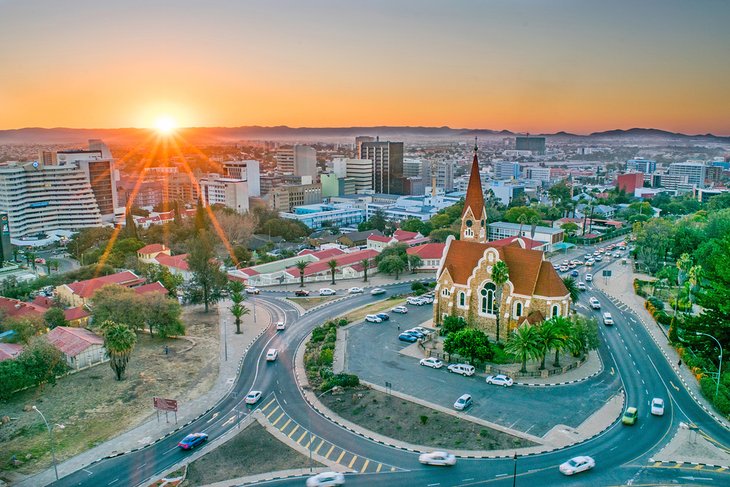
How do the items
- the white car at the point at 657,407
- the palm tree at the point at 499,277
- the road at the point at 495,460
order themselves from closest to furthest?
the road at the point at 495,460, the white car at the point at 657,407, the palm tree at the point at 499,277

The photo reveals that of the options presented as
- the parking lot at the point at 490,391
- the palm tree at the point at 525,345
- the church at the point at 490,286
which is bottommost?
the parking lot at the point at 490,391

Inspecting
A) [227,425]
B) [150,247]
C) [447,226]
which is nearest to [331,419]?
[227,425]

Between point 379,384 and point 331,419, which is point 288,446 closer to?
point 331,419

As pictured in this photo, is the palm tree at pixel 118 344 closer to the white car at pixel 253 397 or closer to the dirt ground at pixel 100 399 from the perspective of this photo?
the dirt ground at pixel 100 399

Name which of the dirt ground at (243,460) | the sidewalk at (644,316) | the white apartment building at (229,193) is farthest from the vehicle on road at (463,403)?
the white apartment building at (229,193)

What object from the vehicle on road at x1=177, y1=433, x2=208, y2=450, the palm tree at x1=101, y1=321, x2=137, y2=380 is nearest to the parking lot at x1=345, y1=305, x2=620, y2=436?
the vehicle on road at x1=177, y1=433, x2=208, y2=450

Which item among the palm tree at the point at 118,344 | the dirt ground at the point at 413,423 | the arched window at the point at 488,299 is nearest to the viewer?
the dirt ground at the point at 413,423

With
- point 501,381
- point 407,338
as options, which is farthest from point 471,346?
point 407,338

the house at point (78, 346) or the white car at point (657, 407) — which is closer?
the white car at point (657, 407)
